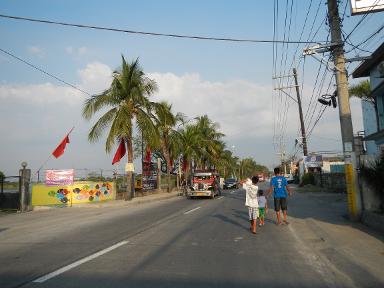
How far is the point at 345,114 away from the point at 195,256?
27.6 feet

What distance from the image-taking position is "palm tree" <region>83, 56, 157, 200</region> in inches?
1136

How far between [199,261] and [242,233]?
4.16 m

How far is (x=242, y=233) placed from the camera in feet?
40.0

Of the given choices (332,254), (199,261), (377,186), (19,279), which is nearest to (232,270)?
(199,261)

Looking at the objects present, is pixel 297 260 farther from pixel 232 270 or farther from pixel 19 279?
pixel 19 279

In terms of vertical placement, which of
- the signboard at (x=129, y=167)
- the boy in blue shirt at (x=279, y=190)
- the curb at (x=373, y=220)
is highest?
the signboard at (x=129, y=167)

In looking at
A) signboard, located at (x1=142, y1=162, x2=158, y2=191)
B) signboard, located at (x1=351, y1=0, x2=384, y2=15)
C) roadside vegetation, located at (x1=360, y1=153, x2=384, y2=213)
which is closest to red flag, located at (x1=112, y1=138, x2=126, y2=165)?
signboard, located at (x1=142, y1=162, x2=158, y2=191)

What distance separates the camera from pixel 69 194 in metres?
26.6

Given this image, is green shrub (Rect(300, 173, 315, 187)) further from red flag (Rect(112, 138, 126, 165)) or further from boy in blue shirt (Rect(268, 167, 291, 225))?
boy in blue shirt (Rect(268, 167, 291, 225))

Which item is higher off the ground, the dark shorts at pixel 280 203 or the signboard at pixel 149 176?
the signboard at pixel 149 176

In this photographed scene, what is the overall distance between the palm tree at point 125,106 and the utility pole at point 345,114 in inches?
661

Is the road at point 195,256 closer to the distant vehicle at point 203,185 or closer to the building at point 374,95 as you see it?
the building at point 374,95

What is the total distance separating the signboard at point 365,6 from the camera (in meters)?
15.2

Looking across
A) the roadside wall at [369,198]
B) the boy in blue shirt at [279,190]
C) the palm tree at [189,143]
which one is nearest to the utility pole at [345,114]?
the roadside wall at [369,198]
